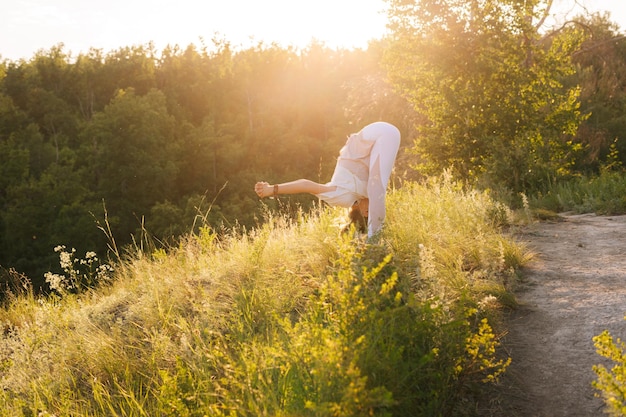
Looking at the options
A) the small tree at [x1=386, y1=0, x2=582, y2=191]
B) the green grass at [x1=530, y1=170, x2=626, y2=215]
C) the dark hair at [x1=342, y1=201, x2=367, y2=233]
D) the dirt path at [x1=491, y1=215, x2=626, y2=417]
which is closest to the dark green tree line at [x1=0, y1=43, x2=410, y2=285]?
the small tree at [x1=386, y1=0, x2=582, y2=191]

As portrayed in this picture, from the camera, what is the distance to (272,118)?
46.4 metres

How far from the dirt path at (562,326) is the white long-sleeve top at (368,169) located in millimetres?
1468

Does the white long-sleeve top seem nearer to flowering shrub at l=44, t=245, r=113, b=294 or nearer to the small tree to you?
flowering shrub at l=44, t=245, r=113, b=294

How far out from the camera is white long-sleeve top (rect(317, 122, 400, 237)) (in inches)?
222

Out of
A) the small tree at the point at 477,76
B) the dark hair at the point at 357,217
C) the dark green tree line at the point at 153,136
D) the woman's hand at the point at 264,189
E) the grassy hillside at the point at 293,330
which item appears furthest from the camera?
the dark green tree line at the point at 153,136

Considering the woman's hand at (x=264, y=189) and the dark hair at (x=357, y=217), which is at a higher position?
the woman's hand at (x=264, y=189)

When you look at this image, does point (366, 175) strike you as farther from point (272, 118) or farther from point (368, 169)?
point (272, 118)

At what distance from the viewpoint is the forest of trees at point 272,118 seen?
12820 millimetres

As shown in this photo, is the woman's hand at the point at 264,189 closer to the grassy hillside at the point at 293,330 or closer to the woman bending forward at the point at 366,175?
the woman bending forward at the point at 366,175

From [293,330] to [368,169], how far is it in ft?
10.5

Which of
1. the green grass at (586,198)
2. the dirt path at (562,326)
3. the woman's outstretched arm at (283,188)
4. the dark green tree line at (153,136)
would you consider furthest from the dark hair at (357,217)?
the dark green tree line at (153,136)

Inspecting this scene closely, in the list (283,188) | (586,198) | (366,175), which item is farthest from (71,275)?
(586,198)

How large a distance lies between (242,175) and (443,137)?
2911 centimetres

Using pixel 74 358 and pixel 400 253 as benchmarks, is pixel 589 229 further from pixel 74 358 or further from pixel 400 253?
pixel 74 358
